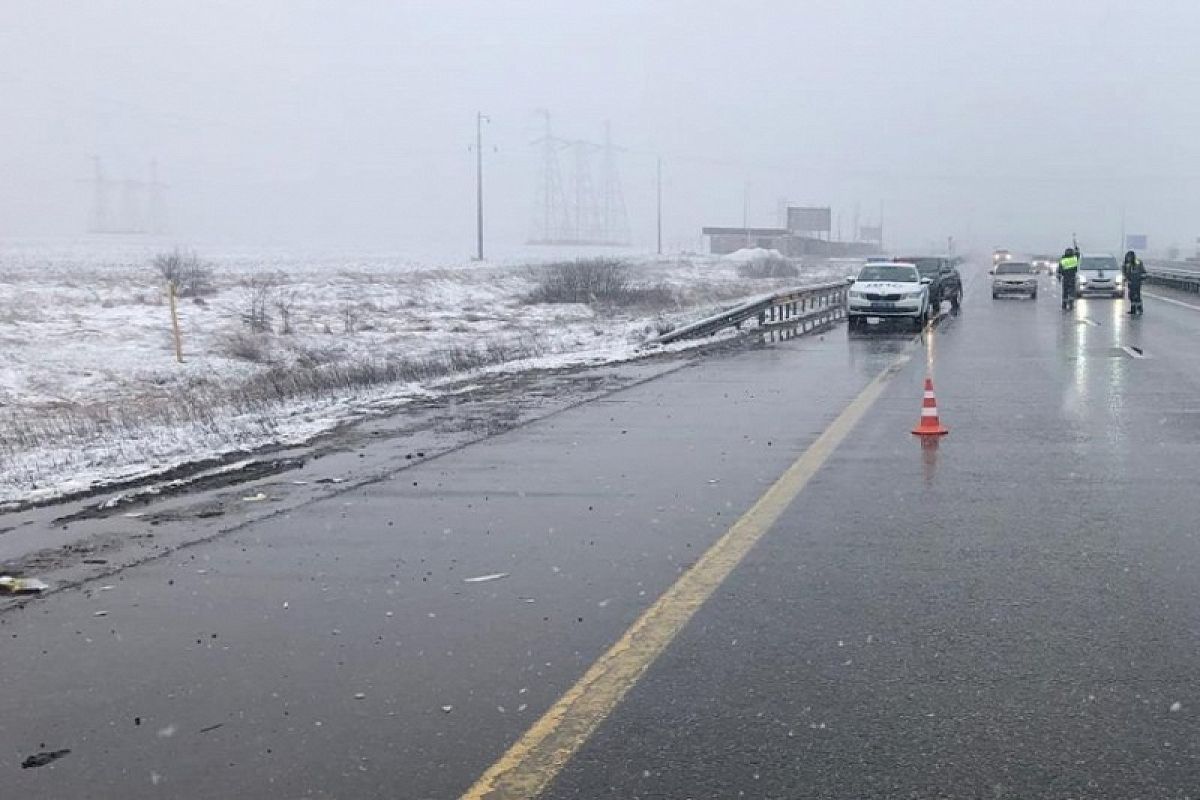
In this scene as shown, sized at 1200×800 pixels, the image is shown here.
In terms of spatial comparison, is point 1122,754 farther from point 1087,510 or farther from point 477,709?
point 1087,510

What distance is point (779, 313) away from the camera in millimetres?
30000

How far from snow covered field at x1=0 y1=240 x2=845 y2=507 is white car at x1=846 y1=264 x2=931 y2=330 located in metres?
5.15

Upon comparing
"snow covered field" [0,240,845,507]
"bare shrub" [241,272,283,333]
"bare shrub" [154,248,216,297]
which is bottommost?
"snow covered field" [0,240,845,507]

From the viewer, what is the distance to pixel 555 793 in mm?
3686

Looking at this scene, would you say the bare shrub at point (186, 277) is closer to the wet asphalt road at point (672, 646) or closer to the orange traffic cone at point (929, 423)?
the orange traffic cone at point (929, 423)

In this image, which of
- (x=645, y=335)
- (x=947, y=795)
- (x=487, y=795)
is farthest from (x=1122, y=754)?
(x=645, y=335)

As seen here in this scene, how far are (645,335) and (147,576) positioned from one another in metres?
20.0

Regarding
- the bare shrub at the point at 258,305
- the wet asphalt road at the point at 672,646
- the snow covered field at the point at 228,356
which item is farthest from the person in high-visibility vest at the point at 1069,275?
the wet asphalt road at the point at 672,646

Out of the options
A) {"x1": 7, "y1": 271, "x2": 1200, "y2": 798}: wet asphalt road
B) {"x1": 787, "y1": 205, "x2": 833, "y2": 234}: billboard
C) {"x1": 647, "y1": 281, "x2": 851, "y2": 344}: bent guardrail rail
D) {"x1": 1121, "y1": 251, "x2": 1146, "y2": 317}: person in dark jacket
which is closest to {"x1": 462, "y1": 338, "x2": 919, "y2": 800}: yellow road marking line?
{"x1": 7, "y1": 271, "x2": 1200, "y2": 798}: wet asphalt road

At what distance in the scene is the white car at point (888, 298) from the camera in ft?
90.8

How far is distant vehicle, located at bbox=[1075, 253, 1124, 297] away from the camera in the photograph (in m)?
40.2

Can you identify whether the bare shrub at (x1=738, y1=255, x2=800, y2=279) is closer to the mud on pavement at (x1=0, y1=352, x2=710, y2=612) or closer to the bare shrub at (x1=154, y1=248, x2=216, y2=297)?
the bare shrub at (x1=154, y1=248, x2=216, y2=297)

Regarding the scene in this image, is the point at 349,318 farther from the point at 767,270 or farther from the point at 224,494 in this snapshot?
the point at 767,270

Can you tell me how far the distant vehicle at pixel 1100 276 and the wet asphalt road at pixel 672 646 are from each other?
33.7 meters
